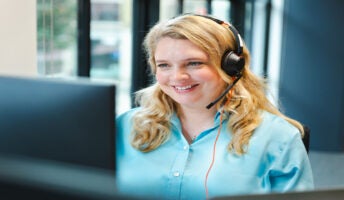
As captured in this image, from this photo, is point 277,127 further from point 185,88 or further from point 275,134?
point 185,88

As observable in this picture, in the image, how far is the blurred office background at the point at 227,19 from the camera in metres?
1.93

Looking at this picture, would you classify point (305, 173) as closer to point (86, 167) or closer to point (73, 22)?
point (86, 167)

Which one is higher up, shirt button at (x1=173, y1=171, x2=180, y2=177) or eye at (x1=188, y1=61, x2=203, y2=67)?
eye at (x1=188, y1=61, x2=203, y2=67)

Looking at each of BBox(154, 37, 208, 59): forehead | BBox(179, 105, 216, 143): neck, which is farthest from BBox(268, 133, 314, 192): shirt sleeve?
BBox(154, 37, 208, 59): forehead

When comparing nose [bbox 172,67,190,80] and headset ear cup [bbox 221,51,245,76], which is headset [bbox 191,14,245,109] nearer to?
headset ear cup [bbox 221,51,245,76]

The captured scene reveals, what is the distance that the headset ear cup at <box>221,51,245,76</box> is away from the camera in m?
1.30

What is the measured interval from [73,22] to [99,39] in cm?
44

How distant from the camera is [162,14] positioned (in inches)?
143

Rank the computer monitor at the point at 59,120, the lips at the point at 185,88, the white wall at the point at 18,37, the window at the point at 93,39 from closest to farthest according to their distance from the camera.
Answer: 1. the computer monitor at the point at 59,120
2. the lips at the point at 185,88
3. the white wall at the point at 18,37
4. the window at the point at 93,39

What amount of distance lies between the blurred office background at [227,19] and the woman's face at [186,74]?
701 millimetres

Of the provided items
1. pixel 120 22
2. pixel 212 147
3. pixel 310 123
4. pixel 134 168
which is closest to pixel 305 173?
pixel 212 147

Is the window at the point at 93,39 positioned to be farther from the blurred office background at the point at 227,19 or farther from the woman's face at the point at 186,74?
the woman's face at the point at 186,74

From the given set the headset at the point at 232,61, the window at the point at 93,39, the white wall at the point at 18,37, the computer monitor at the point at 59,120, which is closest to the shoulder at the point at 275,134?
the headset at the point at 232,61

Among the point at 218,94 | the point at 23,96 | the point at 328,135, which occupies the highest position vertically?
the point at 23,96
